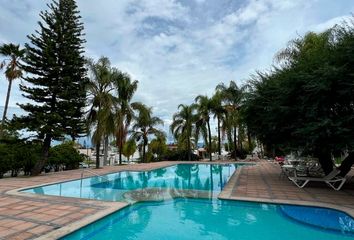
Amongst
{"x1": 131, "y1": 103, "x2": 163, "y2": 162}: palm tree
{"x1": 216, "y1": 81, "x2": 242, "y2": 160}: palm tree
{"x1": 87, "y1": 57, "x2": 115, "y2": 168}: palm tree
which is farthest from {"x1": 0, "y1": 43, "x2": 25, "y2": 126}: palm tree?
{"x1": 216, "y1": 81, "x2": 242, "y2": 160}: palm tree

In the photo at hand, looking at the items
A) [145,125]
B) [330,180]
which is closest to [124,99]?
[145,125]

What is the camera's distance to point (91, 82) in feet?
57.3

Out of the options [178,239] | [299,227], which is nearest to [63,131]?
[178,239]

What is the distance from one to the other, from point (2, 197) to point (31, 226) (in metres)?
3.59

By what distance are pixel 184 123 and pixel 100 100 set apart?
1217 cm

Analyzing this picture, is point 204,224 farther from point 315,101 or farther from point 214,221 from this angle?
point 315,101

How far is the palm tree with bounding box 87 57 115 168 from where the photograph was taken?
17.6 meters

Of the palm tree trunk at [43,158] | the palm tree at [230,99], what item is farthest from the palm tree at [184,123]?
the palm tree trunk at [43,158]

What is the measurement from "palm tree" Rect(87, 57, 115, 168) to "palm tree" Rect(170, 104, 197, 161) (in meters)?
10.7

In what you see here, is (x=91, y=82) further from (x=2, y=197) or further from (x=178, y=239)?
(x=178, y=239)

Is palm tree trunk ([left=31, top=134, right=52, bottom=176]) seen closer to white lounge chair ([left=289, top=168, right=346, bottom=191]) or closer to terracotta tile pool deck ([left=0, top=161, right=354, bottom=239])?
terracotta tile pool deck ([left=0, top=161, right=354, bottom=239])

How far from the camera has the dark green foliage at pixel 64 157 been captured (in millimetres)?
16155

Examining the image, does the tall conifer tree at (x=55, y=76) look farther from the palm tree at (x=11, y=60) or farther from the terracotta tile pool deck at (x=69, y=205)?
the palm tree at (x=11, y=60)

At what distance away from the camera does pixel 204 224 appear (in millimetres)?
6242
